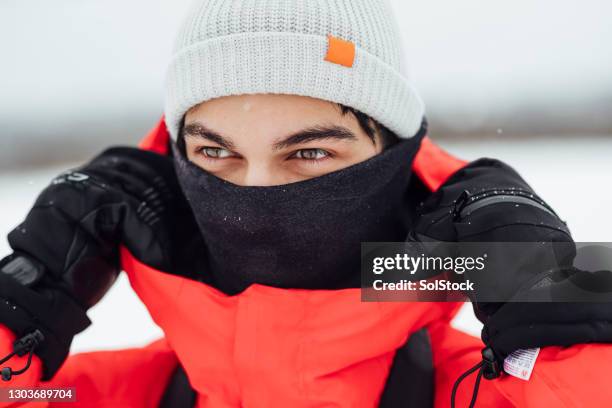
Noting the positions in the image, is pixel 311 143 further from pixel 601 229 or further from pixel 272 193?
pixel 601 229

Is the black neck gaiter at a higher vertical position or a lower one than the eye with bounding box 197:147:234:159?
lower

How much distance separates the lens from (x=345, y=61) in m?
1.05

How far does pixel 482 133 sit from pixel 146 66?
2.94m

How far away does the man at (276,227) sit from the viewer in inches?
40.1

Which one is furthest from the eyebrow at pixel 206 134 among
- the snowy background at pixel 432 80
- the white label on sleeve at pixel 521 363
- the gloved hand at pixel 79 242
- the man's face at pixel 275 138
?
the snowy background at pixel 432 80

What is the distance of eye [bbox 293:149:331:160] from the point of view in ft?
3.50

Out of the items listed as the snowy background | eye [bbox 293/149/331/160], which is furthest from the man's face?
the snowy background

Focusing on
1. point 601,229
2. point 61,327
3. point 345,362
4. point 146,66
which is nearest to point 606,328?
point 345,362

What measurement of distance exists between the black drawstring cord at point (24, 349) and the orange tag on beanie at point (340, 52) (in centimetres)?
78

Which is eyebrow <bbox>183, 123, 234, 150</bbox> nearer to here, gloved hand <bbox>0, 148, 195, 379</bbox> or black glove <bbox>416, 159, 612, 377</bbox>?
gloved hand <bbox>0, 148, 195, 379</bbox>

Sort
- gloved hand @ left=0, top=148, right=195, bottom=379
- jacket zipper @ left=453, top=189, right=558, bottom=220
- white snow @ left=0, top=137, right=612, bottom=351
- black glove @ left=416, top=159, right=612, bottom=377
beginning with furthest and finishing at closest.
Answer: white snow @ left=0, top=137, right=612, bottom=351
gloved hand @ left=0, top=148, right=195, bottom=379
jacket zipper @ left=453, top=189, right=558, bottom=220
black glove @ left=416, top=159, right=612, bottom=377

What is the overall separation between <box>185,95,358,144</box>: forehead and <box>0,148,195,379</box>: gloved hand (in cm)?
31

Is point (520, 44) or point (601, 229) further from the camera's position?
point (520, 44)

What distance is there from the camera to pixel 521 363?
82 centimetres
